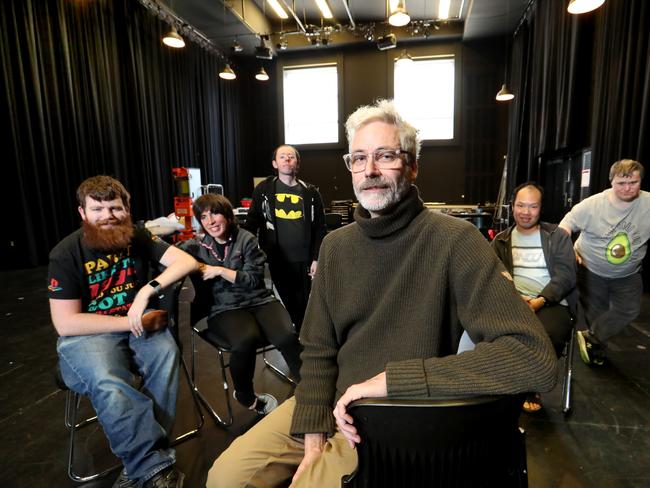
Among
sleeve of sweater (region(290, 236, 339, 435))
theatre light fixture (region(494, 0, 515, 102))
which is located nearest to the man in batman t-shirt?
sleeve of sweater (region(290, 236, 339, 435))

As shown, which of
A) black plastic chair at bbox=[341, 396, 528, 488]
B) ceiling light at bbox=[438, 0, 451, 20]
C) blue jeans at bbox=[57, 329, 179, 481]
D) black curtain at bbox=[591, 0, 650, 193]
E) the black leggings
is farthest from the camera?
ceiling light at bbox=[438, 0, 451, 20]

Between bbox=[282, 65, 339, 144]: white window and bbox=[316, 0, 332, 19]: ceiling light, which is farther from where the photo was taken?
bbox=[282, 65, 339, 144]: white window

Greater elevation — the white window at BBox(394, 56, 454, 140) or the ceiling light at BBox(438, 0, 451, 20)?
the ceiling light at BBox(438, 0, 451, 20)

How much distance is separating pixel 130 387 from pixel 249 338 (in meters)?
0.60

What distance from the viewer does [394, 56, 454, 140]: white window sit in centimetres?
982

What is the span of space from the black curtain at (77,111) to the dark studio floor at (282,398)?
11.5 feet

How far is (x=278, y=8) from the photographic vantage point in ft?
29.4

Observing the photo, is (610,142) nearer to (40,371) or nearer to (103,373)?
(103,373)

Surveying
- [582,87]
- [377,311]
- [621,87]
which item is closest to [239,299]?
[377,311]

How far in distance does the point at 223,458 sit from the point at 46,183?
6338 mm

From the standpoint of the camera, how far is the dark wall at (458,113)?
9.64 metres

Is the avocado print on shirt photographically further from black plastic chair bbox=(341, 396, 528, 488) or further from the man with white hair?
black plastic chair bbox=(341, 396, 528, 488)

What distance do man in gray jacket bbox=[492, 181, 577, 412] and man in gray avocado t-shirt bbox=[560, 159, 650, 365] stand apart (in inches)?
18.1

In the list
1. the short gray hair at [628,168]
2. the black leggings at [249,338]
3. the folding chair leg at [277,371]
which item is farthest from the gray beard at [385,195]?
the short gray hair at [628,168]
